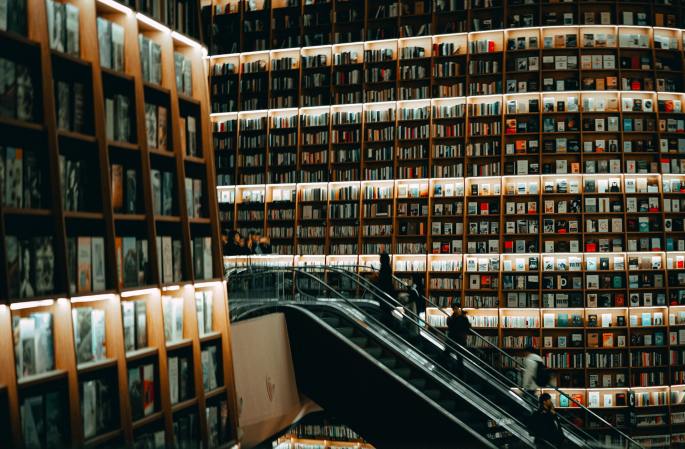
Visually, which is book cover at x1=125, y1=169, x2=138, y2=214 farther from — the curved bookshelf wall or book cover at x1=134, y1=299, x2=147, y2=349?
the curved bookshelf wall

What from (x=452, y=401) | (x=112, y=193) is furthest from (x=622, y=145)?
(x=112, y=193)

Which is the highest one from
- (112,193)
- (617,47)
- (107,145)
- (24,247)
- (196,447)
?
(617,47)

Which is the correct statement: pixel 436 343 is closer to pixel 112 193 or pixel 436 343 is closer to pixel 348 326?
pixel 348 326

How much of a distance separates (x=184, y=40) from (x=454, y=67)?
23.4ft

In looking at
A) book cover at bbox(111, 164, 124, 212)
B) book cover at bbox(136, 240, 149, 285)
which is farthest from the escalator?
book cover at bbox(111, 164, 124, 212)

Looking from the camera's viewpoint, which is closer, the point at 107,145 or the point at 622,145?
the point at 107,145

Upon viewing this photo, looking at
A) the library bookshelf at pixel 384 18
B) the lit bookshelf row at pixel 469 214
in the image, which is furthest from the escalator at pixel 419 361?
the library bookshelf at pixel 384 18

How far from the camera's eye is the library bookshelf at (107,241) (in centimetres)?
334

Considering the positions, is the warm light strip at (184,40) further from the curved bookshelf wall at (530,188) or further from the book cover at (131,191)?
the curved bookshelf wall at (530,188)

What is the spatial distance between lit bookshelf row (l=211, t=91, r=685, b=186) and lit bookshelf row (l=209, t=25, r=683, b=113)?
176 mm

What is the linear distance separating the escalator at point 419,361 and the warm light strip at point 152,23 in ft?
11.3

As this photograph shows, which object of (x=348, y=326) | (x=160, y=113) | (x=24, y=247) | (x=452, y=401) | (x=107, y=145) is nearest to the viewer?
(x=24, y=247)

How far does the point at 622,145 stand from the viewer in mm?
10508

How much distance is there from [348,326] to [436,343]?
1.13m
